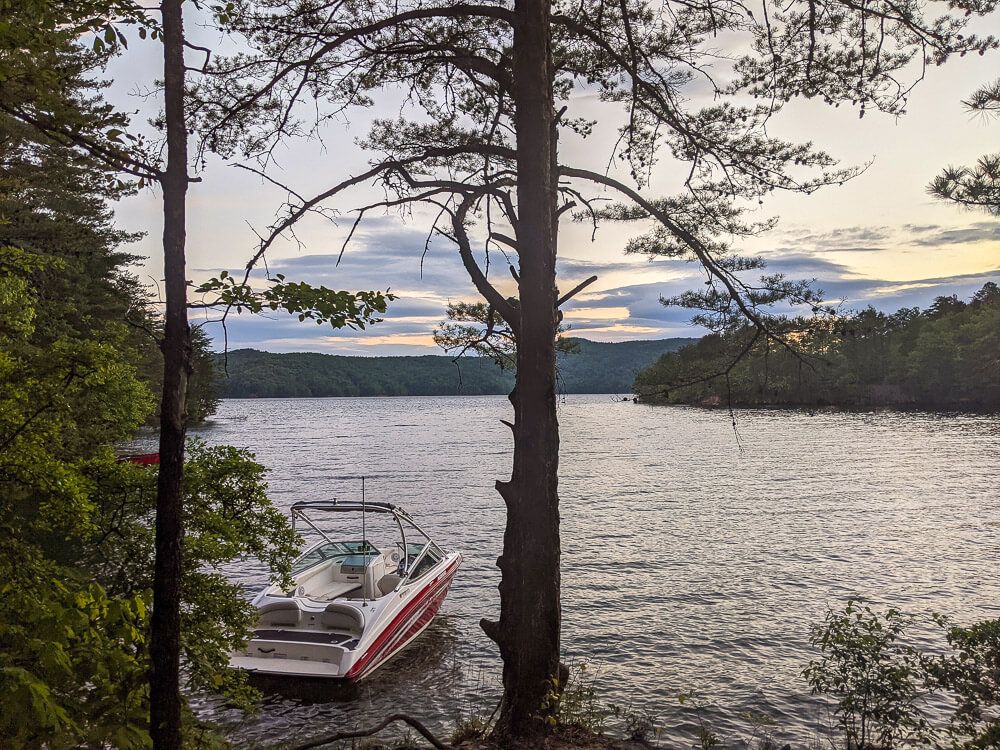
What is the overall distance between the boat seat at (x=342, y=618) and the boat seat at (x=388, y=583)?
229 centimetres

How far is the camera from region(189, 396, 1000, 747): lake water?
11.3 meters

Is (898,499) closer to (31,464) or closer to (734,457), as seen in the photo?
(734,457)

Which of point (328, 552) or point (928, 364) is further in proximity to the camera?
point (928, 364)

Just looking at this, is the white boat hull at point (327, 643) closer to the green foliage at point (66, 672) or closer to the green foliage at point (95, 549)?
the green foliage at point (95, 549)

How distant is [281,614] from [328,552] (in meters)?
4.38

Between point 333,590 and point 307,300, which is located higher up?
point 307,300

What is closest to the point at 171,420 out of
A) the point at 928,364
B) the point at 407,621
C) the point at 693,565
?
the point at 407,621

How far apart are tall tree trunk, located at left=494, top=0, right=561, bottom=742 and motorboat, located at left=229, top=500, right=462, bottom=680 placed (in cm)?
433

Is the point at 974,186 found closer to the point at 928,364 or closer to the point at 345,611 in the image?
the point at 345,611

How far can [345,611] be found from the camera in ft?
40.1

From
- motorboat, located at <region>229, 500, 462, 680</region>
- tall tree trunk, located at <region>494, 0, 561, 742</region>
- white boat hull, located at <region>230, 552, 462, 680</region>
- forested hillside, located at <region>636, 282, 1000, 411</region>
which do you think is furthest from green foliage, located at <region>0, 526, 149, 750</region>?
forested hillside, located at <region>636, 282, 1000, 411</region>

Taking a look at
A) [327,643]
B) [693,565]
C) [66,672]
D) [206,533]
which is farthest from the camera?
[693,565]

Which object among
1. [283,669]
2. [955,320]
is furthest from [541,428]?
[955,320]

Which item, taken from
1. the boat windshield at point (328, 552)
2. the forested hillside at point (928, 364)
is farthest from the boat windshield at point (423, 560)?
the forested hillside at point (928, 364)
